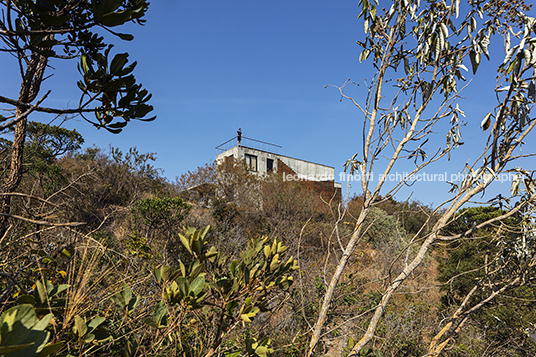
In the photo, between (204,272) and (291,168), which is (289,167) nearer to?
(291,168)

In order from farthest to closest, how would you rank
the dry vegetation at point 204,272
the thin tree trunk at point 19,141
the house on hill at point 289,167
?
1. the house on hill at point 289,167
2. the thin tree trunk at point 19,141
3. the dry vegetation at point 204,272

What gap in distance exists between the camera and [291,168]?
73.3ft

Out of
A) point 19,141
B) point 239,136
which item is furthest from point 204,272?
point 239,136

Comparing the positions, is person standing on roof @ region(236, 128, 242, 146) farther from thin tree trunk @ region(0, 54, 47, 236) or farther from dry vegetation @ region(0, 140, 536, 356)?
thin tree trunk @ region(0, 54, 47, 236)

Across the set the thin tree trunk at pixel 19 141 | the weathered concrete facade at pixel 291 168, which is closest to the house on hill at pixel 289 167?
the weathered concrete facade at pixel 291 168

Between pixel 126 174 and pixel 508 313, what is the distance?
13.7 m

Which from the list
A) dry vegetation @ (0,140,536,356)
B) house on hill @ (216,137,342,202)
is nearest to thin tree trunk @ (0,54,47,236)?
dry vegetation @ (0,140,536,356)

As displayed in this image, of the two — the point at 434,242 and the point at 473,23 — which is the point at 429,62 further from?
the point at 434,242

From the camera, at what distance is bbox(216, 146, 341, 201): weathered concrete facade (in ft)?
63.1

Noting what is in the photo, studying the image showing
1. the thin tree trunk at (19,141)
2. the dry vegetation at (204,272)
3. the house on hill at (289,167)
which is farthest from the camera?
the house on hill at (289,167)

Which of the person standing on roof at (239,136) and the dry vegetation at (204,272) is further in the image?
the person standing on roof at (239,136)

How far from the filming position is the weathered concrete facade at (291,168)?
1923cm

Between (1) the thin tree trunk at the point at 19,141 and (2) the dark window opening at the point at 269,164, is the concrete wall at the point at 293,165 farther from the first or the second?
(1) the thin tree trunk at the point at 19,141

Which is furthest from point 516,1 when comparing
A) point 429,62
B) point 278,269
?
point 278,269
